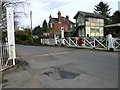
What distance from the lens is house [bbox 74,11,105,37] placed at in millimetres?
45500

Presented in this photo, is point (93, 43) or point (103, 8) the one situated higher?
point (103, 8)

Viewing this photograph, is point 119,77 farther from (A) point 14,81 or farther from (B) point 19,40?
(B) point 19,40

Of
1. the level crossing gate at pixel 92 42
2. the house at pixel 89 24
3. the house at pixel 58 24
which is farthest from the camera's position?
the house at pixel 58 24

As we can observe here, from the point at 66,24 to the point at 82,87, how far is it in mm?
60935

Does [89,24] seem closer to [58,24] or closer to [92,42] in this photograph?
[58,24]

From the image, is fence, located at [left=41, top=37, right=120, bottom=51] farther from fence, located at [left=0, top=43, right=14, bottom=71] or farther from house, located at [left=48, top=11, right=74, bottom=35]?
house, located at [left=48, top=11, right=74, bottom=35]

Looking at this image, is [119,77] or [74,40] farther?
[74,40]

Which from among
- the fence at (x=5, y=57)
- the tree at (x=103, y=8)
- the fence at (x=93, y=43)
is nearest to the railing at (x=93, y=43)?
the fence at (x=93, y=43)

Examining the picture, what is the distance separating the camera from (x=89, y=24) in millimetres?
46094

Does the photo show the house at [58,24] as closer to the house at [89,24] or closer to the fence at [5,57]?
the house at [89,24]

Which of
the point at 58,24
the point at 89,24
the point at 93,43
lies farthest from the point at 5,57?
the point at 58,24

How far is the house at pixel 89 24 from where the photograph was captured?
4550cm

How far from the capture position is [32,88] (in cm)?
576

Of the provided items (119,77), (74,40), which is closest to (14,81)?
(119,77)
